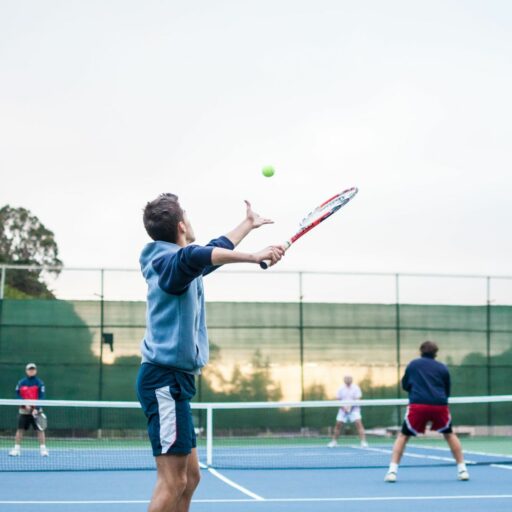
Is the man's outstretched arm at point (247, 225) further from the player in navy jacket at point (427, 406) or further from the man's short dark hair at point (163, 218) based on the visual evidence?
the player in navy jacket at point (427, 406)

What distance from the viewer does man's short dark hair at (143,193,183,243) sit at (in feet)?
14.3

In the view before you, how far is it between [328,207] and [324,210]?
41 millimetres

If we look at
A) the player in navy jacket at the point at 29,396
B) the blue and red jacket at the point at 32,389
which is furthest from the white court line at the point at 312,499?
the blue and red jacket at the point at 32,389

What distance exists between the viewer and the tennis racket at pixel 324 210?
15.8ft

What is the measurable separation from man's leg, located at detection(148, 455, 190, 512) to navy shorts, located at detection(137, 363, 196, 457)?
0.03 metres

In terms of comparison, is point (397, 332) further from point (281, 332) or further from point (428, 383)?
point (428, 383)

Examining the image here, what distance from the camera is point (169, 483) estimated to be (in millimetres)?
4164

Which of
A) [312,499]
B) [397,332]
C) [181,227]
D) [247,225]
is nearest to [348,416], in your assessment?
[397,332]

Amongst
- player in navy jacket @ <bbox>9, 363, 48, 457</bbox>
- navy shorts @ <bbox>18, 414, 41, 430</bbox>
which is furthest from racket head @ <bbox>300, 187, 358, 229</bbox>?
navy shorts @ <bbox>18, 414, 41, 430</bbox>

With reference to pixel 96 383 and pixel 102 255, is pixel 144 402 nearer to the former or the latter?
pixel 96 383

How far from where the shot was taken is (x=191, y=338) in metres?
4.24

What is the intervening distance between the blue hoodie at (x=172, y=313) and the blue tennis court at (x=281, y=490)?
131 inches

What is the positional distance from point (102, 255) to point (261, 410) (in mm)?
9889

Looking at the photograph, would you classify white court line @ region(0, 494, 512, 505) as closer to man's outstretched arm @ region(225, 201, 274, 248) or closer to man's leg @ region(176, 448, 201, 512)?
man's leg @ region(176, 448, 201, 512)
